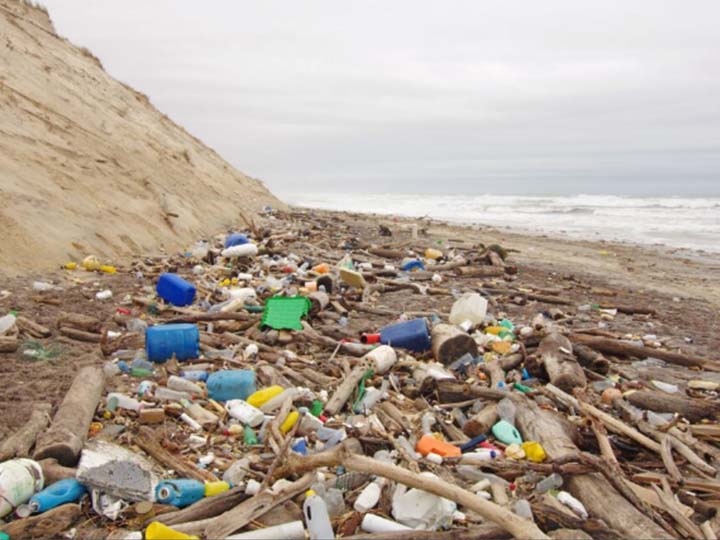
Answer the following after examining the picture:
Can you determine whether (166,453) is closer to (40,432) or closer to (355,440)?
(40,432)

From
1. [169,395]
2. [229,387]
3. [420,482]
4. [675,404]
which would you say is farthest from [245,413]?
[675,404]

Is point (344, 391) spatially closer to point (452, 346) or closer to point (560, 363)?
point (452, 346)

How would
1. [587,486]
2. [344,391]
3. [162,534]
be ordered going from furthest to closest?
[344,391] < [587,486] < [162,534]

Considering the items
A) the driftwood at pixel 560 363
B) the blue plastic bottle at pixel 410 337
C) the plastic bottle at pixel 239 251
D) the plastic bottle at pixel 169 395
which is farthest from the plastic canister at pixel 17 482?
the plastic bottle at pixel 239 251

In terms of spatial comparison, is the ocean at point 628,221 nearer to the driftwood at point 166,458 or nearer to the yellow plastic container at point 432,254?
the yellow plastic container at point 432,254

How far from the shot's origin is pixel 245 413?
407cm

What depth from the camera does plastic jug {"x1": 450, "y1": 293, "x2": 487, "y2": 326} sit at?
6.94 m

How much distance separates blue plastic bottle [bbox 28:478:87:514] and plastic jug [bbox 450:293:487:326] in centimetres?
473

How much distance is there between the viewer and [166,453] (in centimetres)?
349

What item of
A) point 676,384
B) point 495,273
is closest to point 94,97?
point 495,273

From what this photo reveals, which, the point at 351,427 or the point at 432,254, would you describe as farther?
the point at 432,254

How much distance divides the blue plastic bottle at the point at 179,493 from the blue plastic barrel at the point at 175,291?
4.28 meters

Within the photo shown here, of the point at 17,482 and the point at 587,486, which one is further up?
the point at 17,482

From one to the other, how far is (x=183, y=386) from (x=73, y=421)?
1.01 meters
